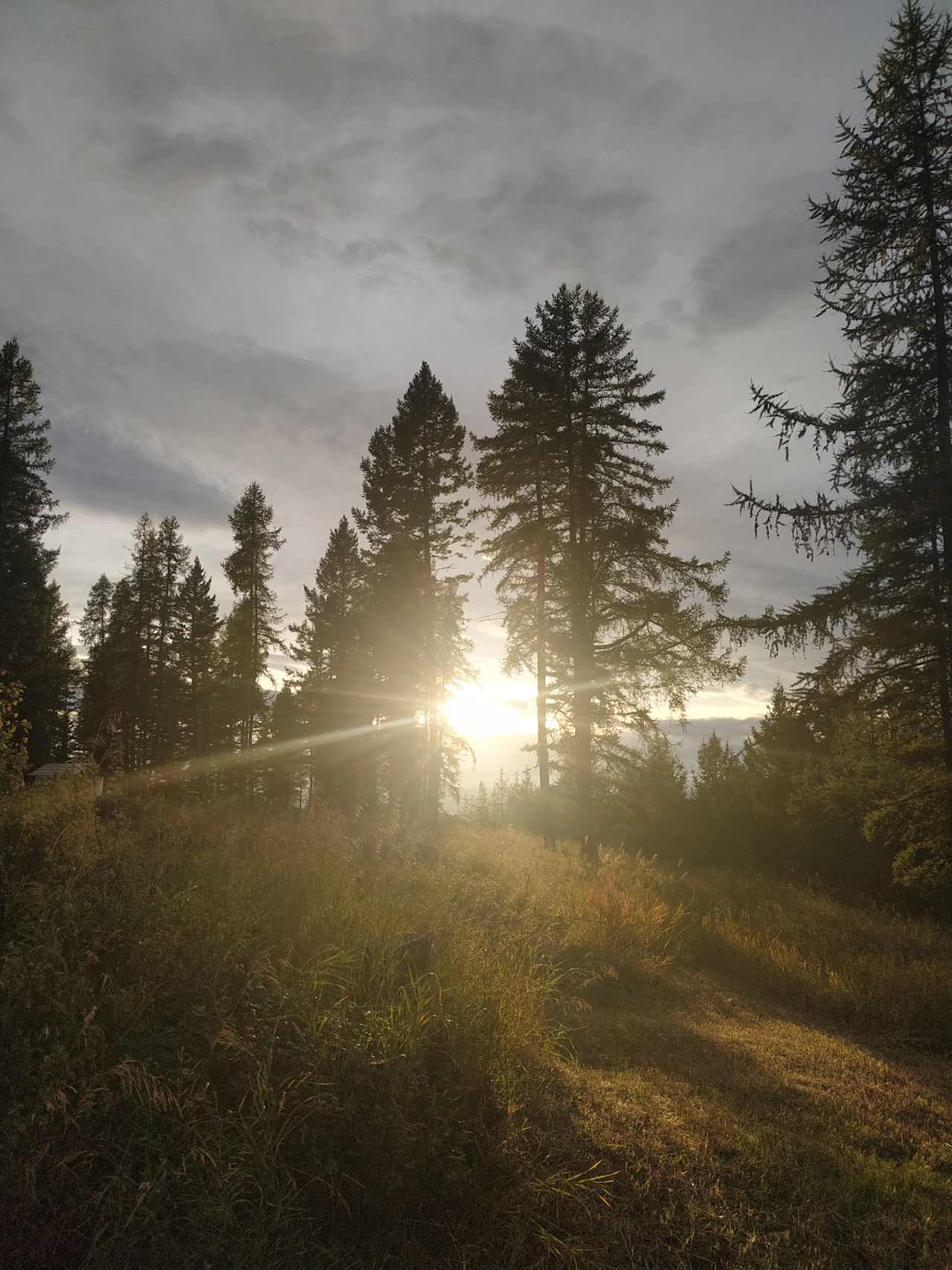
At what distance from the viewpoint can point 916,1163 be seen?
12.6ft

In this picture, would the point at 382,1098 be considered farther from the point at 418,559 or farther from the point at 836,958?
the point at 418,559

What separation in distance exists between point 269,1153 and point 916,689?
10995 millimetres

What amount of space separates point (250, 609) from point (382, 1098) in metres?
31.1

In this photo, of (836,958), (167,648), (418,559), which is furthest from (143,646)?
(836,958)

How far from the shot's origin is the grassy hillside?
275cm

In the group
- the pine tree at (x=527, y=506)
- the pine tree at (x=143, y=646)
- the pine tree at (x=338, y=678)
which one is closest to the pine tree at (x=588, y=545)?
A: the pine tree at (x=527, y=506)

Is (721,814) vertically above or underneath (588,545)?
underneath

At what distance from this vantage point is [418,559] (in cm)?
2139

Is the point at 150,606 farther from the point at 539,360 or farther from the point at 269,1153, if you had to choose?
the point at 269,1153

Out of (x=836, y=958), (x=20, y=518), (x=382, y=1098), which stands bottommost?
(x=836, y=958)

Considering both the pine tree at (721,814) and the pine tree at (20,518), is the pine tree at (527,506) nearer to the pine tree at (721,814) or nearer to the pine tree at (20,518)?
the pine tree at (721,814)

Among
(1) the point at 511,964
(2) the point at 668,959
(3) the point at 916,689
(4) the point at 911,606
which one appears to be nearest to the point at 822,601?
(4) the point at 911,606

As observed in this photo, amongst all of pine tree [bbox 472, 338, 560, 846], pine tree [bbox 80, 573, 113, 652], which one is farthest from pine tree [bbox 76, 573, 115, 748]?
pine tree [bbox 472, 338, 560, 846]

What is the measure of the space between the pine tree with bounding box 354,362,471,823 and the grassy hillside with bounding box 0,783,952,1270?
48.9ft
